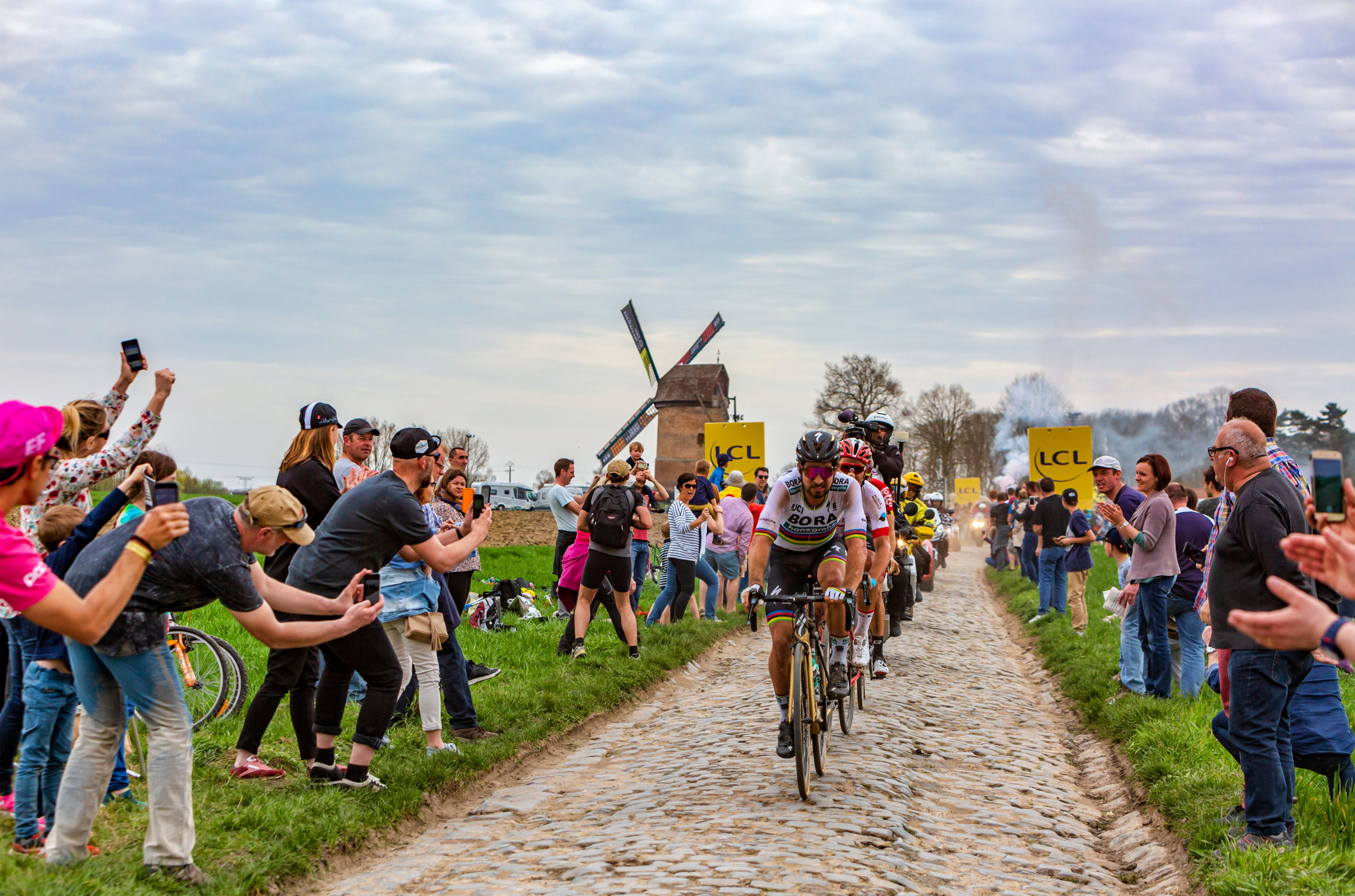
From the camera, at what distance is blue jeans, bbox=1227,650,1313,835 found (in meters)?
6.03

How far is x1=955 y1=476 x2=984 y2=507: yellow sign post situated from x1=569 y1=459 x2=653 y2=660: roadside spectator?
6060cm

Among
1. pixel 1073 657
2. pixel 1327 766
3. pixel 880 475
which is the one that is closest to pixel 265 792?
pixel 1327 766

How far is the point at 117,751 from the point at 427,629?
9.84 ft

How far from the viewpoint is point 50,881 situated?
5004mm

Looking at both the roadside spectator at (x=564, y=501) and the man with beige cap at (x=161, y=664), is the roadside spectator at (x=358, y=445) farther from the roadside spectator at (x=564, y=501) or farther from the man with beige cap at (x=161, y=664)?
the roadside spectator at (x=564, y=501)

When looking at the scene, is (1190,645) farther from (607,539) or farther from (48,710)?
(48,710)

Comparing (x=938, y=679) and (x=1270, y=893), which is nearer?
(x=1270, y=893)

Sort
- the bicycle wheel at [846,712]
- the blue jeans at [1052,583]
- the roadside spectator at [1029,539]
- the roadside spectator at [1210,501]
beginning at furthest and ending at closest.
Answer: the roadside spectator at [1029,539], the blue jeans at [1052,583], the roadside spectator at [1210,501], the bicycle wheel at [846,712]

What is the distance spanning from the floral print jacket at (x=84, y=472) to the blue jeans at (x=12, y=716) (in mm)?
519

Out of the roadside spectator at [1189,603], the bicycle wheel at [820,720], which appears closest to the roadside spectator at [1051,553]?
the roadside spectator at [1189,603]

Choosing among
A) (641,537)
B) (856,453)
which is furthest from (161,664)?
(641,537)

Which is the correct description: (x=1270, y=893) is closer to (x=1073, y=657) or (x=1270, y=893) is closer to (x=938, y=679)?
(x=938, y=679)

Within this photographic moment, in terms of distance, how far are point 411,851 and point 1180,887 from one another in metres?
4.15

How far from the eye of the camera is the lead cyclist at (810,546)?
8180 millimetres
